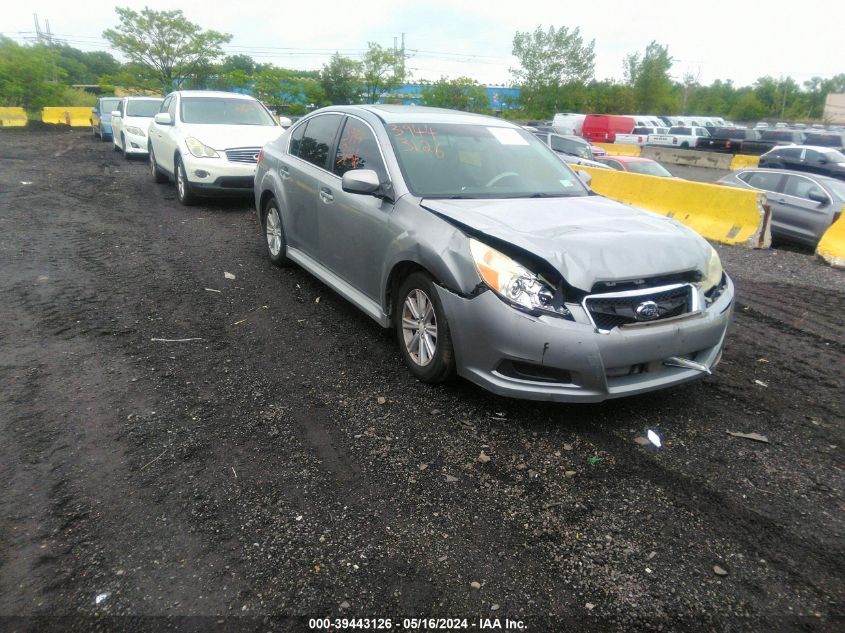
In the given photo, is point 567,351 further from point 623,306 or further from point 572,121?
point 572,121

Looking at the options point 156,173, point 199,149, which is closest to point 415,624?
point 199,149

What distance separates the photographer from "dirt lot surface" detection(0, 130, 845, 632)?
2.38 m

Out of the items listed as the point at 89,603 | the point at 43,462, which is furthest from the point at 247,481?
the point at 43,462

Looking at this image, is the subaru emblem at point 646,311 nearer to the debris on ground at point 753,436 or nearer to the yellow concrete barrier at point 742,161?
the debris on ground at point 753,436

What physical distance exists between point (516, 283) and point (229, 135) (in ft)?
25.7

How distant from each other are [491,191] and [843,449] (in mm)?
2746

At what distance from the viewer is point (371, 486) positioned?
307 centimetres

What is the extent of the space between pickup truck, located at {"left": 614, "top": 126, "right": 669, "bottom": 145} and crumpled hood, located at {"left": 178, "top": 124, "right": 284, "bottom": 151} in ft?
105

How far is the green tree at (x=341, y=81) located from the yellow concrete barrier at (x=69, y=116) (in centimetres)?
1433

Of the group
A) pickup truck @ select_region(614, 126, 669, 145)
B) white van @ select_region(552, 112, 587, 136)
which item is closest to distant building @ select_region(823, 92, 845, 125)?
pickup truck @ select_region(614, 126, 669, 145)

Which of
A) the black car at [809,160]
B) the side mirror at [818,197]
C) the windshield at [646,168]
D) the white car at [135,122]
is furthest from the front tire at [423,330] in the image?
the black car at [809,160]

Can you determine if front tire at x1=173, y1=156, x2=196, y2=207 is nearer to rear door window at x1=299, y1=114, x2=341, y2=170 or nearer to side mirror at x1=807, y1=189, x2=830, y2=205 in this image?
rear door window at x1=299, y1=114, x2=341, y2=170

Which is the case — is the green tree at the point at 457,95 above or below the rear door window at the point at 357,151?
above

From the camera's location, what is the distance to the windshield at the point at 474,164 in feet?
14.6
